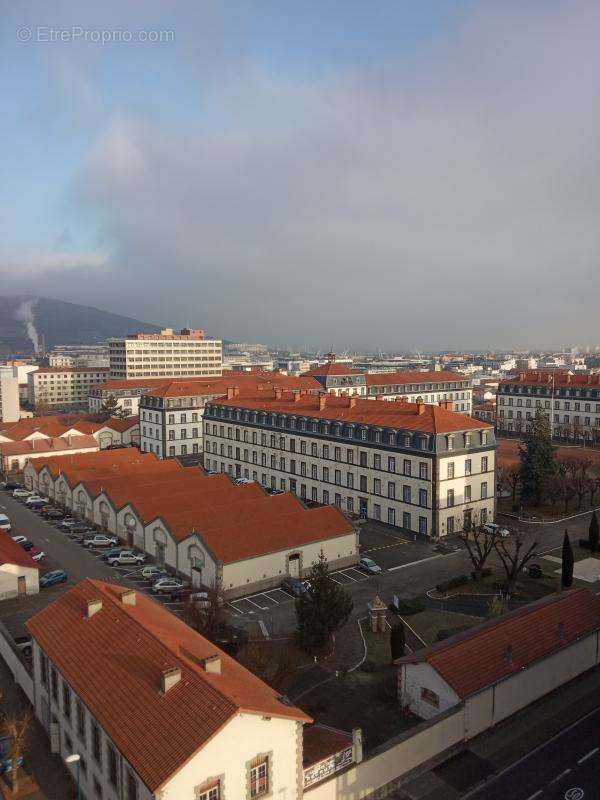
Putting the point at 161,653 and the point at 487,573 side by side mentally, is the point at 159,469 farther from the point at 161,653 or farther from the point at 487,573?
the point at 161,653

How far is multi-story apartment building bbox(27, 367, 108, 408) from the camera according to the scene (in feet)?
547

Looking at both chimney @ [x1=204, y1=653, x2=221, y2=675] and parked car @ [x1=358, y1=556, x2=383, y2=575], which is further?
parked car @ [x1=358, y1=556, x2=383, y2=575]

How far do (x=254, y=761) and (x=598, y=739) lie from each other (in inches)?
586

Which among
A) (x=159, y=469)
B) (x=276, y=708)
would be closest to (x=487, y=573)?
(x=276, y=708)

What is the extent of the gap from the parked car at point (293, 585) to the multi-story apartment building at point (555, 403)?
6878 cm

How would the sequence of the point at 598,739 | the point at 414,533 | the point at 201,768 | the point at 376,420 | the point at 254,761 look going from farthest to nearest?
the point at 376,420 → the point at 414,533 → the point at 598,739 → the point at 254,761 → the point at 201,768

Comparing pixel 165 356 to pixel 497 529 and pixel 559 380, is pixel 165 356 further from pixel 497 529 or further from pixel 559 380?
pixel 497 529

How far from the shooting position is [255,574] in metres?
42.2

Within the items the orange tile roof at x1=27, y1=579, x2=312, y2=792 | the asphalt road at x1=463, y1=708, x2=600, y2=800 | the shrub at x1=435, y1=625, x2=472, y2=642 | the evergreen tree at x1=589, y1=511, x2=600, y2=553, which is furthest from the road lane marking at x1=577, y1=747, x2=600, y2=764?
the evergreen tree at x1=589, y1=511, x2=600, y2=553

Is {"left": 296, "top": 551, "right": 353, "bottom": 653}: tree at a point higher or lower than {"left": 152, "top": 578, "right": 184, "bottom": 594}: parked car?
higher

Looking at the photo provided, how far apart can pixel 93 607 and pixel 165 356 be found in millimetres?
157956

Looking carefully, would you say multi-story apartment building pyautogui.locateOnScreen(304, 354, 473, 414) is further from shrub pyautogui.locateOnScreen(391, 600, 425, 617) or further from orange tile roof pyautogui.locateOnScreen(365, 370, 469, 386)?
shrub pyautogui.locateOnScreen(391, 600, 425, 617)

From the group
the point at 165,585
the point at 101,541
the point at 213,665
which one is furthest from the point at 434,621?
the point at 101,541

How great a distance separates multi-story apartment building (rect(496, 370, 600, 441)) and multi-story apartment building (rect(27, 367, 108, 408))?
112635 millimetres
